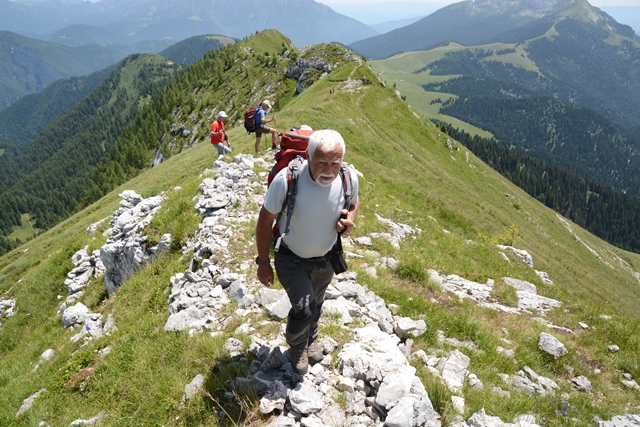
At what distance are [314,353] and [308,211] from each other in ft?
7.93

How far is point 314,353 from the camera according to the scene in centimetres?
551

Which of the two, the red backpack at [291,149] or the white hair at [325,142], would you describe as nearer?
the white hair at [325,142]

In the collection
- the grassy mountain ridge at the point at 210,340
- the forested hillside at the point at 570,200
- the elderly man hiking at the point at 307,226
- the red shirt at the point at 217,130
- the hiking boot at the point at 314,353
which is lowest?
the forested hillside at the point at 570,200

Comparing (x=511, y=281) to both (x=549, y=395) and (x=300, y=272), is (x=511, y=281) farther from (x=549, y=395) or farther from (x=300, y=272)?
(x=300, y=272)

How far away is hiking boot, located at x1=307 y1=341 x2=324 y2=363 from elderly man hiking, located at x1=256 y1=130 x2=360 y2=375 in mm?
234

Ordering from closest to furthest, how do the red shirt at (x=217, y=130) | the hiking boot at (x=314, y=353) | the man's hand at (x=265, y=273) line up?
the man's hand at (x=265, y=273), the hiking boot at (x=314, y=353), the red shirt at (x=217, y=130)

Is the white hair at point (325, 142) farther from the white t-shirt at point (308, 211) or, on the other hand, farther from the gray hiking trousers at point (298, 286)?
the gray hiking trousers at point (298, 286)

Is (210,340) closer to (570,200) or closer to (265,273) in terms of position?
(265,273)

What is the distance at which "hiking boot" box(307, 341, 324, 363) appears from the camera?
550 centimetres

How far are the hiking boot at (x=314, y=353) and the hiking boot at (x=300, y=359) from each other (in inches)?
11.2

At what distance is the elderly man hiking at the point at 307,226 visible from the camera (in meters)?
4.37

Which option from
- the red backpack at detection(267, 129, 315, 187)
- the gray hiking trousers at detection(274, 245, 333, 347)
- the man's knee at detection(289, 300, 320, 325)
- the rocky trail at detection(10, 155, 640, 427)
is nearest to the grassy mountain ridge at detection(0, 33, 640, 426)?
the rocky trail at detection(10, 155, 640, 427)

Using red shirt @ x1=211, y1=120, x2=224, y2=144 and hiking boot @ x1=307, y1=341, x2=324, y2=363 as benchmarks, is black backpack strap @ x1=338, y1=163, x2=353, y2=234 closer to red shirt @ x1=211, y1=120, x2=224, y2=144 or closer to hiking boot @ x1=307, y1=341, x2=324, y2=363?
hiking boot @ x1=307, y1=341, x2=324, y2=363

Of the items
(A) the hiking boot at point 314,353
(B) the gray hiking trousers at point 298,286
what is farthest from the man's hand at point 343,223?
(A) the hiking boot at point 314,353
